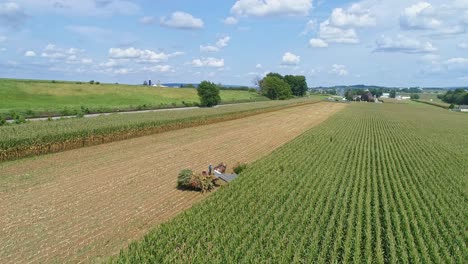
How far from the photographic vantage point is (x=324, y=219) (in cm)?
1372

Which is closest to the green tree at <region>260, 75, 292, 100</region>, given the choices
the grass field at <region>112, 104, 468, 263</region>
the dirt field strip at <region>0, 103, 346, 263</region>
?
the dirt field strip at <region>0, 103, 346, 263</region>

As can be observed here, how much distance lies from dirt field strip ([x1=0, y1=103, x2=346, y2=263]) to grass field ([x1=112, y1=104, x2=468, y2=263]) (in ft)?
6.10

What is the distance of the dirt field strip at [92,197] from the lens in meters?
11.8

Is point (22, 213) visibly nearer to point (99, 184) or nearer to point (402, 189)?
point (99, 184)

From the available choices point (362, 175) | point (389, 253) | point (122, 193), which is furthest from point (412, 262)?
point (122, 193)

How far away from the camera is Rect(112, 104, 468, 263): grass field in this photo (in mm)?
10859

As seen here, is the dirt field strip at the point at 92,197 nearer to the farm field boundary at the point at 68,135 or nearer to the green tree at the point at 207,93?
the farm field boundary at the point at 68,135

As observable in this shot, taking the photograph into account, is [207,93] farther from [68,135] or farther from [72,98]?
[68,135]

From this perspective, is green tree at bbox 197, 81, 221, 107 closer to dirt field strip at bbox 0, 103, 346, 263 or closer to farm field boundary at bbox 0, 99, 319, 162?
farm field boundary at bbox 0, 99, 319, 162

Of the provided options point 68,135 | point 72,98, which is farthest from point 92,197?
point 72,98

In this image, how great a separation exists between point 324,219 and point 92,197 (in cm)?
1043

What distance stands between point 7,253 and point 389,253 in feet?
38.6

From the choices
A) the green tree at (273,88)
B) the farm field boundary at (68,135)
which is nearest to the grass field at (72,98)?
the farm field boundary at (68,135)

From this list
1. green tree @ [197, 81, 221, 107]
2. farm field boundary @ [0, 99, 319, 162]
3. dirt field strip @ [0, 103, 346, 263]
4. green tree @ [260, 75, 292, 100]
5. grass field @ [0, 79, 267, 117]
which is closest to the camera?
dirt field strip @ [0, 103, 346, 263]
